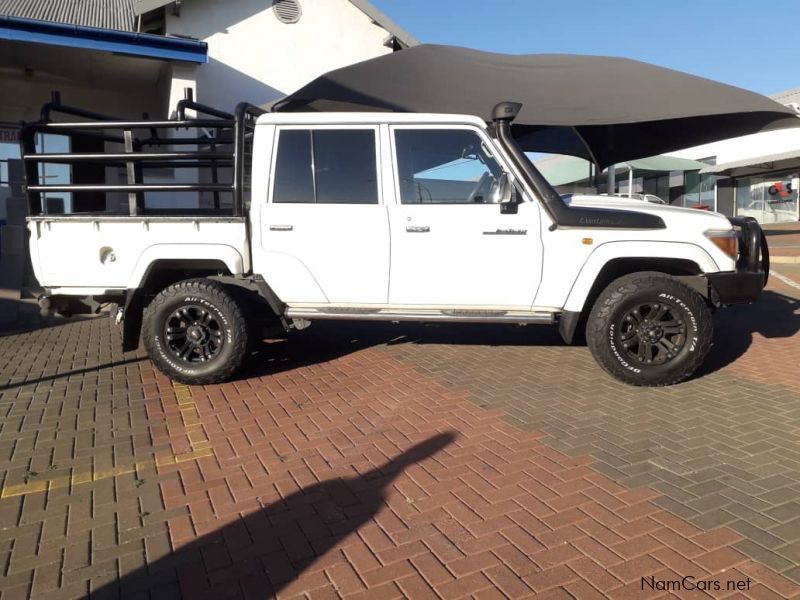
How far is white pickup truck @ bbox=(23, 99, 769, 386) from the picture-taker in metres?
4.72

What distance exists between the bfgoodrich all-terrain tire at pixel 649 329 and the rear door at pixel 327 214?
175cm

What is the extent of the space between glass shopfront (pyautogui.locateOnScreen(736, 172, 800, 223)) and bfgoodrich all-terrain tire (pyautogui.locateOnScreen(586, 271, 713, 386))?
26633mm

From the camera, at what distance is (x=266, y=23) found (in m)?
13.8

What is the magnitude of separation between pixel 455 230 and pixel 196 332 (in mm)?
2248

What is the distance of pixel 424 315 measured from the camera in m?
4.96

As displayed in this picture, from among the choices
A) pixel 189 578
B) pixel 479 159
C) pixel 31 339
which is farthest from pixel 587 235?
pixel 31 339

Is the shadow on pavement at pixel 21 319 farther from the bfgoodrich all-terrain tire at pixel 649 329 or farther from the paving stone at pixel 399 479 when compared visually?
the bfgoodrich all-terrain tire at pixel 649 329

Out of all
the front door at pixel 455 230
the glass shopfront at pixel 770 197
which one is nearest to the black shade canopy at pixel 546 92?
the front door at pixel 455 230

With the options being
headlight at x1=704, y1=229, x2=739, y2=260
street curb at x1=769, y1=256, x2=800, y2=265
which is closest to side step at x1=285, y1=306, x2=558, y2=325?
headlight at x1=704, y1=229, x2=739, y2=260

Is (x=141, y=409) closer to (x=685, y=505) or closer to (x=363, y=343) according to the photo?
(x=363, y=343)

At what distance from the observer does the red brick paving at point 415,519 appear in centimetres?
250

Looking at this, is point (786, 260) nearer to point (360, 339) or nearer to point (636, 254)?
point (636, 254)

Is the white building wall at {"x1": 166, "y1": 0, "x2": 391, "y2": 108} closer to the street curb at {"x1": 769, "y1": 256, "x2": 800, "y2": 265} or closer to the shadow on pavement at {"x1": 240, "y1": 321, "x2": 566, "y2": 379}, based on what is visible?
the shadow on pavement at {"x1": 240, "y1": 321, "x2": 566, "y2": 379}

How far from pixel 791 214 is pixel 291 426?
103ft
